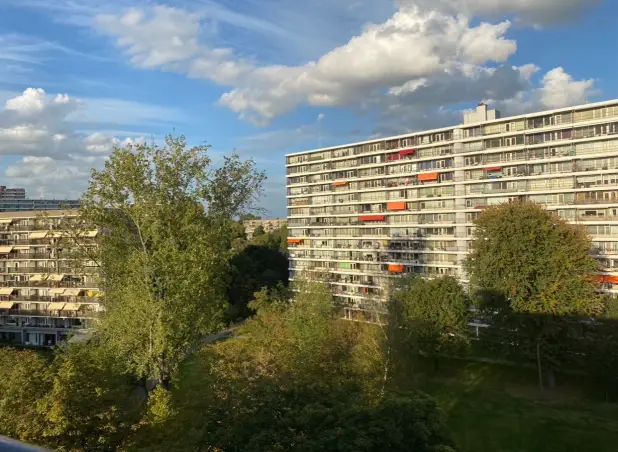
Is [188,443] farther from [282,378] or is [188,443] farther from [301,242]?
[301,242]

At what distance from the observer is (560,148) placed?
171 ft

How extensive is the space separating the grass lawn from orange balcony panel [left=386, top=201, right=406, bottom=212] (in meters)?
29.6

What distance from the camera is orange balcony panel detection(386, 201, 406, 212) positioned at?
6644 cm

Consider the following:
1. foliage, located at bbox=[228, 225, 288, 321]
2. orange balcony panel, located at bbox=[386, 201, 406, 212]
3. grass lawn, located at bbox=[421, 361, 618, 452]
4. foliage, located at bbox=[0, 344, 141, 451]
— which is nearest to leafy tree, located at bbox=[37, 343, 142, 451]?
foliage, located at bbox=[0, 344, 141, 451]

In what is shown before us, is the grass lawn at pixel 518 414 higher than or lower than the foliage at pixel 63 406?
lower

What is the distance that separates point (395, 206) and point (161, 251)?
48.6 m

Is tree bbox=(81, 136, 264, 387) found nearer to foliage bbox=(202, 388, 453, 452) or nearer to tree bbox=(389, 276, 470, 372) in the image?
foliage bbox=(202, 388, 453, 452)

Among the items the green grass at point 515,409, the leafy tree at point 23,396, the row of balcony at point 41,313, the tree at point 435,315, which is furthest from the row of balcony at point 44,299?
the leafy tree at point 23,396

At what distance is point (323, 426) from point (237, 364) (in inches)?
359

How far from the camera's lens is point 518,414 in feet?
101

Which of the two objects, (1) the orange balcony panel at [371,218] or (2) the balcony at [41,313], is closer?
(2) the balcony at [41,313]

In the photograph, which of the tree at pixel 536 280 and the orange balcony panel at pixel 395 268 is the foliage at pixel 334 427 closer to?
the tree at pixel 536 280

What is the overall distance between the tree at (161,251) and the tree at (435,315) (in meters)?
18.0

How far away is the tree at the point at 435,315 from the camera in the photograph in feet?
128
